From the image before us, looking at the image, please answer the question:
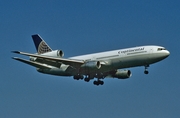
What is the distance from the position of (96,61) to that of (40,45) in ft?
54.5

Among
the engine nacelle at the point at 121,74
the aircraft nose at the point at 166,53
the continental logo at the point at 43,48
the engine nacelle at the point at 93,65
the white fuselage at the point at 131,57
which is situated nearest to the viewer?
the white fuselage at the point at 131,57

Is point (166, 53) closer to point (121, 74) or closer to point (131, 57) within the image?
point (131, 57)

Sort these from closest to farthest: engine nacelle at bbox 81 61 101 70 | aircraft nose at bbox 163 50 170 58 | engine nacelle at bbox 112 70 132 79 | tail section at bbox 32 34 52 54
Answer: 1. aircraft nose at bbox 163 50 170 58
2. engine nacelle at bbox 81 61 101 70
3. engine nacelle at bbox 112 70 132 79
4. tail section at bbox 32 34 52 54

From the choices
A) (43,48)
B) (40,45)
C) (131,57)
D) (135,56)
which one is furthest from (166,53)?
(40,45)

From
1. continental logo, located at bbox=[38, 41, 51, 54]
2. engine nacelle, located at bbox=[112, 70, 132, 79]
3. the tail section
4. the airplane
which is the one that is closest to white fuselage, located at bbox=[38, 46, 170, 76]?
the airplane

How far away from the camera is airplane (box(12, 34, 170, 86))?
287 ft

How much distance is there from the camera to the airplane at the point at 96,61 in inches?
3450

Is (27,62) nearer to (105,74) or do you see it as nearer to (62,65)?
(62,65)

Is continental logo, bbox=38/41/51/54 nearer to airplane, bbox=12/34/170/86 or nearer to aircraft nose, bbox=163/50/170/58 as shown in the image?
airplane, bbox=12/34/170/86

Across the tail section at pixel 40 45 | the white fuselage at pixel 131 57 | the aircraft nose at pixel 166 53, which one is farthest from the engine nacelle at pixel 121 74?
the tail section at pixel 40 45

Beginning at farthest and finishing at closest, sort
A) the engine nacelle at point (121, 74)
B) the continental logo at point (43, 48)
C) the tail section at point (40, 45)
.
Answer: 1. the tail section at point (40, 45)
2. the continental logo at point (43, 48)
3. the engine nacelle at point (121, 74)

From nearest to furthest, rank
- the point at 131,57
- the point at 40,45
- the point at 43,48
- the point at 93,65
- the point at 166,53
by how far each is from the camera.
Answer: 1. the point at 166,53
2. the point at 131,57
3. the point at 93,65
4. the point at 43,48
5. the point at 40,45

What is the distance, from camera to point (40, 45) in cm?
10331

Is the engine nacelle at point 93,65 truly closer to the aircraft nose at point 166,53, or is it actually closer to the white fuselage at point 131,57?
the white fuselage at point 131,57
